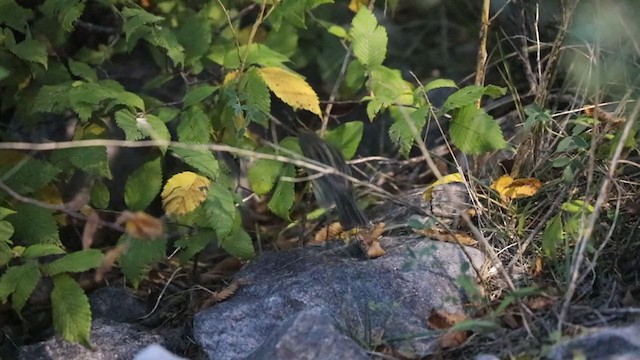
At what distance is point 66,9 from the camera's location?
9.34 feet

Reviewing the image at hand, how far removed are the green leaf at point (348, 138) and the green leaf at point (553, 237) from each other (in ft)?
2.69

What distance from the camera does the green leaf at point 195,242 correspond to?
2.84m

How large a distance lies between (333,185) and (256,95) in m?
0.38

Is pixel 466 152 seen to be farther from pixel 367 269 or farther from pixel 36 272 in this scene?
pixel 36 272

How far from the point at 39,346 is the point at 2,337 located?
1.04ft

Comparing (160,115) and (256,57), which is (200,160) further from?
(256,57)

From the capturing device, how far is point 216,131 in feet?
10.2

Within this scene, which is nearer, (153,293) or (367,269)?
(367,269)

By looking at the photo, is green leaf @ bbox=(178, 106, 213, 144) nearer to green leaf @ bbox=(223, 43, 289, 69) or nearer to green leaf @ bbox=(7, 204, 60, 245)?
green leaf @ bbox=(223, 43, 289, 69)

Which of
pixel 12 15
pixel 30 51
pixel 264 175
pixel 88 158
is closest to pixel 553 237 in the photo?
pixel 264 175

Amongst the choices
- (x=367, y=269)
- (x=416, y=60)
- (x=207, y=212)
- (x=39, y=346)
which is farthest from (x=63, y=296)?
(x=416, y=60)

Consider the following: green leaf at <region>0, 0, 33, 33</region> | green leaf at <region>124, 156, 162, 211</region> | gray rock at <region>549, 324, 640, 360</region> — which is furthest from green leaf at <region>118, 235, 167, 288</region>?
gray rock at <region>549, 324, 640, 360</region>

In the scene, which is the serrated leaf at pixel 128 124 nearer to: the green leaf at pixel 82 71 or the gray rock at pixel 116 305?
the green leaf at pixel 82 71

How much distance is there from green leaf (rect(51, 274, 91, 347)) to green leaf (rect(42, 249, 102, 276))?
53 millimetres
